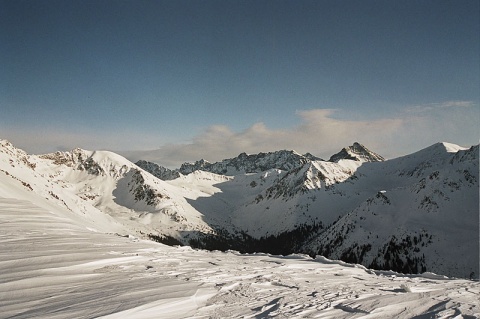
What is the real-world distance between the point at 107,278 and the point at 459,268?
320 feet

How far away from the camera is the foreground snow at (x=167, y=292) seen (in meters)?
6.18

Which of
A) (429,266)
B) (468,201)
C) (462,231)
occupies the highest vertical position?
(468,201)

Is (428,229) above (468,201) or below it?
below

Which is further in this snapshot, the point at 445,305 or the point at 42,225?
the point at 42,225

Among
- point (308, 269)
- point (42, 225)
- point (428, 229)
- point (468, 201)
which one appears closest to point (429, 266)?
point (428, 229)

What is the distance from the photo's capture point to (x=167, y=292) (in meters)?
7.23

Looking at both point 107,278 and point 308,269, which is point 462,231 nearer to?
point 308,269

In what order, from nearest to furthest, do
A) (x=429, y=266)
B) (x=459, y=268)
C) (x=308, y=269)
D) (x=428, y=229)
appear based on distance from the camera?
(x=308, y=269) < (x=459, y=268) < (x=429, y=266) < (x=428, y=229)

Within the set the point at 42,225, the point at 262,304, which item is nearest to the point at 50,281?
the point at 262,304

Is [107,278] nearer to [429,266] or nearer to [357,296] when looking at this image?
[357,296]

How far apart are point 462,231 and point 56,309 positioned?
11425 centimetres

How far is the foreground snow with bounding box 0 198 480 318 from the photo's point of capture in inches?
243

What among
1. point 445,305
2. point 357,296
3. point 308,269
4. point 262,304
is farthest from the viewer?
point 308,269

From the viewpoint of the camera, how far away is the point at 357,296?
826 cm
